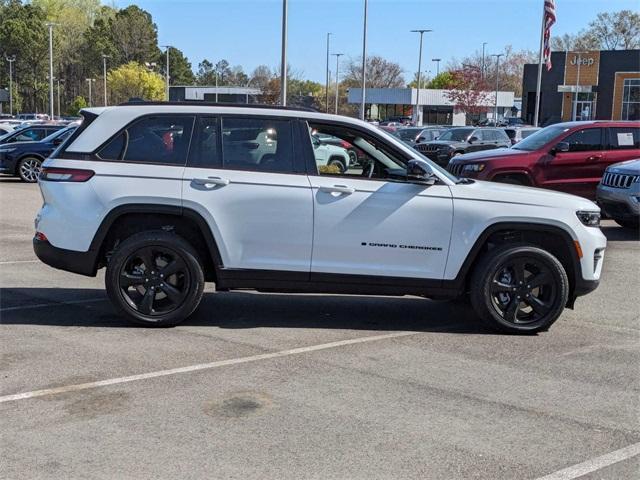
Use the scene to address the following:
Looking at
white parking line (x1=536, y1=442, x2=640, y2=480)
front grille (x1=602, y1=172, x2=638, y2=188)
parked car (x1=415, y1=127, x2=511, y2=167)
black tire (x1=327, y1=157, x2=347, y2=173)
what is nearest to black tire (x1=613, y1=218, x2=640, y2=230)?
front grille (x1=602, y1=172, x2=638, y2=188)

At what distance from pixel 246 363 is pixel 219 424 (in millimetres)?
1208

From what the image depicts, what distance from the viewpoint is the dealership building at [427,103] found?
84.9 m

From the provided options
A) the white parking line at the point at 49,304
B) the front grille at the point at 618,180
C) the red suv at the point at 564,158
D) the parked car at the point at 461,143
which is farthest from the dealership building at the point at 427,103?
the white parking line at the point at 49,304

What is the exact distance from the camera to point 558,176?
1453cm

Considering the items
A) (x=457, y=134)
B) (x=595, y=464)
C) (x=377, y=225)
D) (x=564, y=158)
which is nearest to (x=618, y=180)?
(x=564, y=158)

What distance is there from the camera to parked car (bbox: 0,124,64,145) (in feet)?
77.0

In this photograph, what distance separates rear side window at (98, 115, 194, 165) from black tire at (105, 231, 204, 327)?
2.16 ft

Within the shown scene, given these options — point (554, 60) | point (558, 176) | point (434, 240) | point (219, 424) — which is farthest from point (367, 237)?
point (554, 60)

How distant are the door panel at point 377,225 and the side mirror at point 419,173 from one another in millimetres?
51

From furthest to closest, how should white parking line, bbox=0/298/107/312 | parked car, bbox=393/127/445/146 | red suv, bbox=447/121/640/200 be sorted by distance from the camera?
1. parked car, bbox=393/127/445/146
2. red suv, bbox=447/121/640/200
3. white parking line, bbox=0/298/107/312

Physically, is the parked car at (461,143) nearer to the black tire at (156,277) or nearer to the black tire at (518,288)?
the black tire at (518,288)

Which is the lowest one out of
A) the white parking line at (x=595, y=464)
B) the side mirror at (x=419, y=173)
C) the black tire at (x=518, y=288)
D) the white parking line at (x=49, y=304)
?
the white parking line at (x=595, y=464)

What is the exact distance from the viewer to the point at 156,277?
6664 millimetres

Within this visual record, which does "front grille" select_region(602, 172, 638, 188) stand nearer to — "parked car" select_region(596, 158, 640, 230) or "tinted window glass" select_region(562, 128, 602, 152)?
"parked car" select_region(596, 158, 640, 230)
